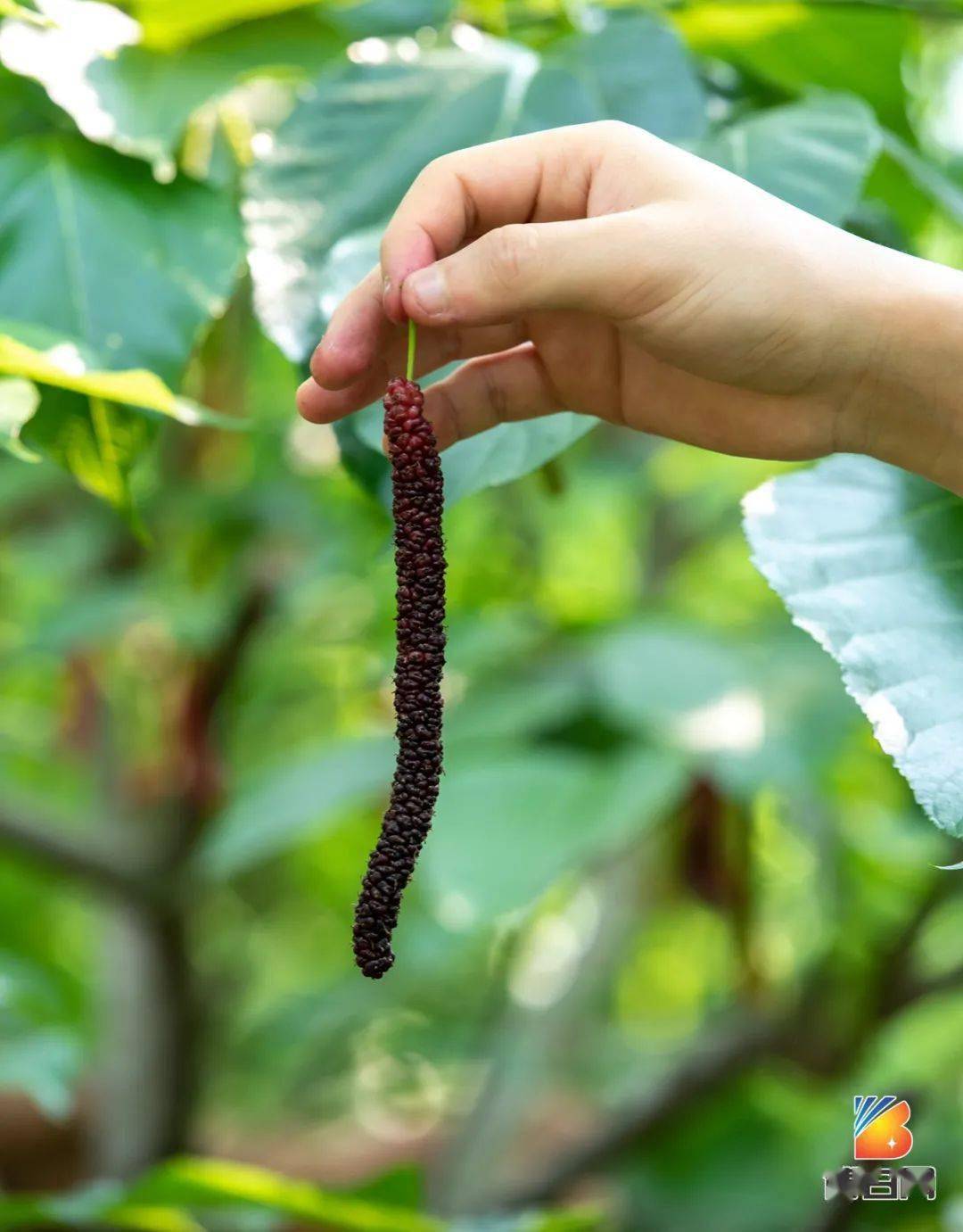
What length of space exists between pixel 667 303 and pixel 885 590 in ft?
0.52

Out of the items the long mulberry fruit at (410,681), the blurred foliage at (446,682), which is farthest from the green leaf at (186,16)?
the long mulberry fruit at (410,681)

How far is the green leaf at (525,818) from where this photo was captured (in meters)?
0.91

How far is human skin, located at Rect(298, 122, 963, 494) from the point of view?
558 mm

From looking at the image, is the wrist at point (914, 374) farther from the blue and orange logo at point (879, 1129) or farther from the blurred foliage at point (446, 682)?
the blue and orange logo at point (879, 1129)

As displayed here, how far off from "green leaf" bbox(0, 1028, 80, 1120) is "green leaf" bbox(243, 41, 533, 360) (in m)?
0.55

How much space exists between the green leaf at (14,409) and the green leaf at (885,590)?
0.33 meters

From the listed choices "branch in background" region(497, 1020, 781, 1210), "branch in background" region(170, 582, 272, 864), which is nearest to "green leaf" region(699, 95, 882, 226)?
"branch in background" region(170, 582, 272, 864)

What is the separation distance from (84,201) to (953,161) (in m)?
0.75

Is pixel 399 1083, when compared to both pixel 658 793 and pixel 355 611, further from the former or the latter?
pixel 658 793

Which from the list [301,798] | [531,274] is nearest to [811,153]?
[531,274]

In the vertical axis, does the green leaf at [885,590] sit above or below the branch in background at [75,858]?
above

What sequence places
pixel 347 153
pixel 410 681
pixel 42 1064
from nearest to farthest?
Result: pixel 410 681 → pixel 347 153 → pixel 42 1064

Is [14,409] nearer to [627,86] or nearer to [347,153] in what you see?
[347,153]

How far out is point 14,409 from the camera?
0.57 metres
